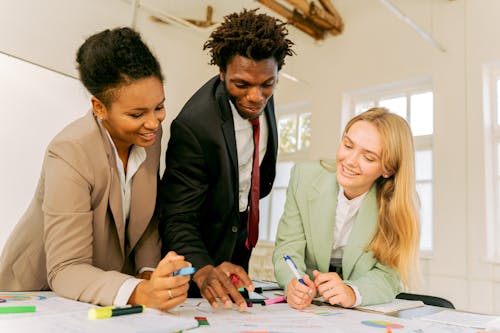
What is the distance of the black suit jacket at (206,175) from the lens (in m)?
1.40

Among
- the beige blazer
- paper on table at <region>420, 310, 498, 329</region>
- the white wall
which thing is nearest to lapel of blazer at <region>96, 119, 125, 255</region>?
the beige blazer

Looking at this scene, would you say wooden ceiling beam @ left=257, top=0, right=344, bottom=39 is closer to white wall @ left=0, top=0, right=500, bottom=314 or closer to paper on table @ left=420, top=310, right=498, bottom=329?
white wall @ left=0, top=0, right=500, bottom=314

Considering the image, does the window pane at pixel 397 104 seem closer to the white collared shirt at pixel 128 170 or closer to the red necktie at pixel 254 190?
the red necktie at pixel 254 190

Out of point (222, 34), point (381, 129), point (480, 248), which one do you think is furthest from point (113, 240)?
point (480, 248)

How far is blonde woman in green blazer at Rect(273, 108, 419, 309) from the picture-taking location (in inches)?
54.2

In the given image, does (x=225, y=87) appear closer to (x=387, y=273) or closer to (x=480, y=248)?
(x=387, y=273)

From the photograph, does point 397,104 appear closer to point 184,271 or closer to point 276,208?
point 276,208

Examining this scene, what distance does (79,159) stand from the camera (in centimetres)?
105

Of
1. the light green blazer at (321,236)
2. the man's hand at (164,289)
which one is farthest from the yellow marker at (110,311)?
the light green blazer at (321,236)

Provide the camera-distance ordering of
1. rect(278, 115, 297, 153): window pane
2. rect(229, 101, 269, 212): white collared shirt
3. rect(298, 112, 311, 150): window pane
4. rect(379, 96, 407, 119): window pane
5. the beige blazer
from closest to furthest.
→ the beige blazer → rect(229, 101, 269, 212): white collared shirt → rect(379, 96, 407, 119): window pane → rect(298, 112, 311, 150): window pane → rect(278, 115, 297, 153): window pane

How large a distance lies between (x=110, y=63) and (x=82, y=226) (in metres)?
0.43

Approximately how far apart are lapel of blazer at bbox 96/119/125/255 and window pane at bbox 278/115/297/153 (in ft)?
14.6

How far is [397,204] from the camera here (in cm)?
142

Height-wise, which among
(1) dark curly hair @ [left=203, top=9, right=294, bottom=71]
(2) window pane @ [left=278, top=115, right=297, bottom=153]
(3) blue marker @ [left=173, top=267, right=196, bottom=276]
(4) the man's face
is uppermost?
(2) window pane @ [left=278, top=115, right=297, bottom=153]
